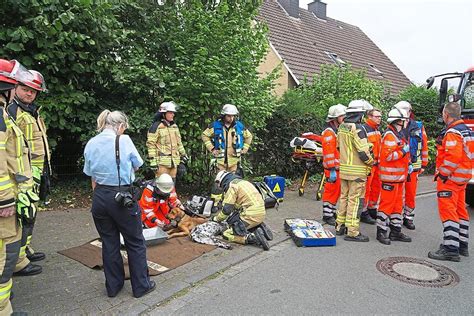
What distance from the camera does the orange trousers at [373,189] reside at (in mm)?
6719

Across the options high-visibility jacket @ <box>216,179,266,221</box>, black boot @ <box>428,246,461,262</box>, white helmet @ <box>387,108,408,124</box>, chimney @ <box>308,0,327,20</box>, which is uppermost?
chimney @ <box>308,0,327,20</box>

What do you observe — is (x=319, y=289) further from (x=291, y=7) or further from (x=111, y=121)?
(x=291, y=7)

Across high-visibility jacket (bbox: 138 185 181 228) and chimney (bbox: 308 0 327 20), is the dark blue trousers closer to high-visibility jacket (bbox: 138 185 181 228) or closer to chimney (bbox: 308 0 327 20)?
high-visibility jacket (bbox: 138 185 181 228)

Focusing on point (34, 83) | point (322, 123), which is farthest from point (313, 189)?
point (34, 83)

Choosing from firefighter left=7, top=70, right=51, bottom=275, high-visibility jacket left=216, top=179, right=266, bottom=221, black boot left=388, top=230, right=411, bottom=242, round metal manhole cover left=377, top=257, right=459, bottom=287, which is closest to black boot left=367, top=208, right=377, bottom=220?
black boot left=388, top=230, right=411, bottom=242

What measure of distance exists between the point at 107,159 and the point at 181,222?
8.81ft

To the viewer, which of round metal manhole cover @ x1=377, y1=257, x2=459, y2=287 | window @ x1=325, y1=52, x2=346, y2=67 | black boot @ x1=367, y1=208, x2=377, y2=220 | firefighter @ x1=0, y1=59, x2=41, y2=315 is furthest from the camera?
window @ x1=325, y1=52, x2=346, y2=67

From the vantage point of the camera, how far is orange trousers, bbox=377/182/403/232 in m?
5.41

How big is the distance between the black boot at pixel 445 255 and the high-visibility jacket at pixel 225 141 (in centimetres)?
386

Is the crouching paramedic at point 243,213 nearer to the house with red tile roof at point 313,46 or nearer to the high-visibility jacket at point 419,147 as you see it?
the high-visibility jacket at point 419,147

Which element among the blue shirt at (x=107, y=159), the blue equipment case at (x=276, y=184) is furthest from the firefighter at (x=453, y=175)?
the blue shirt at (x=107, y=159)

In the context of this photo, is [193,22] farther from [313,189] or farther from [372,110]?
[313,189]

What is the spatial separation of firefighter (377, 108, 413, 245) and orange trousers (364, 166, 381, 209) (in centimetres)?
116

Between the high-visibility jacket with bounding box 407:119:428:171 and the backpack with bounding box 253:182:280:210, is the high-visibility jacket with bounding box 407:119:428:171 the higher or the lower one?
the higher one
